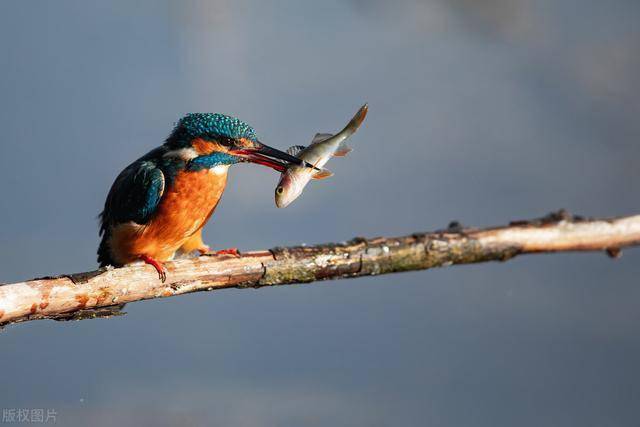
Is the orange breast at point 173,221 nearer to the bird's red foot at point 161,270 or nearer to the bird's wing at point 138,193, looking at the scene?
the bird's wing at point 138,193

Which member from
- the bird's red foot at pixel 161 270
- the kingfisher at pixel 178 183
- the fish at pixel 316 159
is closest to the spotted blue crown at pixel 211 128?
the kingfisher at pixel 178 183

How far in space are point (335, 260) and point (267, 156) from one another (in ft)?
2.23

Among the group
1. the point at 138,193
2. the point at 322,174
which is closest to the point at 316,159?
the point at 322,174

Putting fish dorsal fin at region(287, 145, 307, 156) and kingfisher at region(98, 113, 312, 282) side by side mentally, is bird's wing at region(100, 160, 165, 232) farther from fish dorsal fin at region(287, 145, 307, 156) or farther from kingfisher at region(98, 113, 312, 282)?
fish dorsal fin at region(287, 145, 307, 156)

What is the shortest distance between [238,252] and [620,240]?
52.7 inches

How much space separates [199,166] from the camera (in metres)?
3.18

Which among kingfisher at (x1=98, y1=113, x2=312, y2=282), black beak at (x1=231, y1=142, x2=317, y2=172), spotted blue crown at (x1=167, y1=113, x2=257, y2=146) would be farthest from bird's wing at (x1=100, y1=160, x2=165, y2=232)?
black beak at (x1=231, y1=142, x2=317, y2=172)

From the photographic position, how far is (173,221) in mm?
3135

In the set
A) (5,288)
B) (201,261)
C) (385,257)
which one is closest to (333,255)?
(385,257)

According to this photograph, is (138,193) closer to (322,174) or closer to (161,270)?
(161,270)

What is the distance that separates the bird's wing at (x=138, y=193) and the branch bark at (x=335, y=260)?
0.43 metres

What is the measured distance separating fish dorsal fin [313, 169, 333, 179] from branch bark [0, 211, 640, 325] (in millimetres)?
384

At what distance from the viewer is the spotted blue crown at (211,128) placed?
10.5 feet

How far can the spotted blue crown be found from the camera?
320cm
